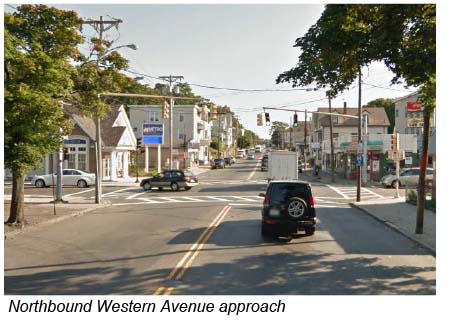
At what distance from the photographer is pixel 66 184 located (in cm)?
4241

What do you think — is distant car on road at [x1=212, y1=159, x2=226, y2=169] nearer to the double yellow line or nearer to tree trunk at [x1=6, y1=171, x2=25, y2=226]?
the double yellow line

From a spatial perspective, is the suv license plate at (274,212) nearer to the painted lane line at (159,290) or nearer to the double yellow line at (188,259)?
the double yellow line at (188,259)

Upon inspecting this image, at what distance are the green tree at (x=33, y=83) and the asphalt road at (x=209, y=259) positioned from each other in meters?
2.64

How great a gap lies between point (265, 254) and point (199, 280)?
3.27 m

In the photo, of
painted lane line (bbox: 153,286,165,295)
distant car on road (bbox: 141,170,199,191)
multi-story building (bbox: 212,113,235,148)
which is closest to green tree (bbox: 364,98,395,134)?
multi-story building (bbox: 212,113,235,148)

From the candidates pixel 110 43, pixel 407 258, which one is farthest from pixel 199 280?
pixel 110 43

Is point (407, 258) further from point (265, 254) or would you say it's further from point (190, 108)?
point (190, 108)

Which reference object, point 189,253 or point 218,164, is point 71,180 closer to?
point 189,253

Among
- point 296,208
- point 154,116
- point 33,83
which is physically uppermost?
point 154,116

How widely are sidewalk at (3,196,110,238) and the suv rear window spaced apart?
28.4ft

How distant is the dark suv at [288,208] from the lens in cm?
1527

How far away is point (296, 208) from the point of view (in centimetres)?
1534

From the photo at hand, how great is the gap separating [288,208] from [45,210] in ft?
45.6

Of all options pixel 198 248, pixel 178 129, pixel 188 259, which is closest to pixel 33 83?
pixel 198 248
